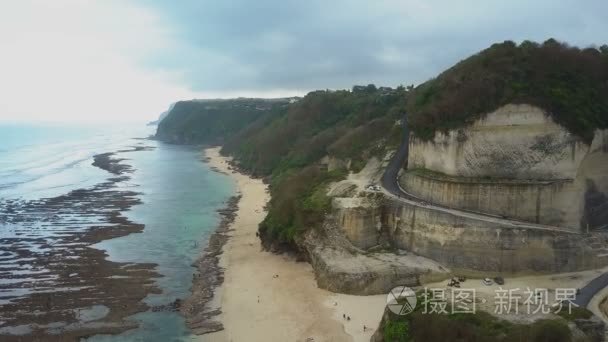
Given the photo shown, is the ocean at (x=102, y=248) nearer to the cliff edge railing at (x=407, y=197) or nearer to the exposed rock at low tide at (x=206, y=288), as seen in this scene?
the exposed rock at low tide at (x=206, y=288)

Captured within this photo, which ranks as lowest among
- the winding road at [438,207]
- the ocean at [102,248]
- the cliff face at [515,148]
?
the ocean at [102,248]

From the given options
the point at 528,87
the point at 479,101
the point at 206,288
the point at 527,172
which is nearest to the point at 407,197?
the point at 527,172

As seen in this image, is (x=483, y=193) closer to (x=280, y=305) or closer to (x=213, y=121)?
(x=280, y=305)

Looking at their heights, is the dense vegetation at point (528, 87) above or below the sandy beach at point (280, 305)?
above

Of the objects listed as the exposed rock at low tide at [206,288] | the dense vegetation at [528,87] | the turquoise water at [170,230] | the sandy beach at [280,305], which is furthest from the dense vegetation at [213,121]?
the sandy beach at [280,305]

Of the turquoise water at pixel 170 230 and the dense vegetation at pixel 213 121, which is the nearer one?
the turquoise water at pixel 170 230

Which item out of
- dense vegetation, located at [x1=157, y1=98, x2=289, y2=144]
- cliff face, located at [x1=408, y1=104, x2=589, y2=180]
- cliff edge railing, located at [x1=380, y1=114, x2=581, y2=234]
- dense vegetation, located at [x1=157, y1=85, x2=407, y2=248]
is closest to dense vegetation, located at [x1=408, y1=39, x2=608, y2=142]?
cliff face, located at [x1=408, y1=104, x2=589, y2=180]

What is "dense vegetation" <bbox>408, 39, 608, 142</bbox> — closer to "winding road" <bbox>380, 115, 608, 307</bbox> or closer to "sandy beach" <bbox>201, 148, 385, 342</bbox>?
"winding road" <bbox>380, 115, 608, 307</bbox>
